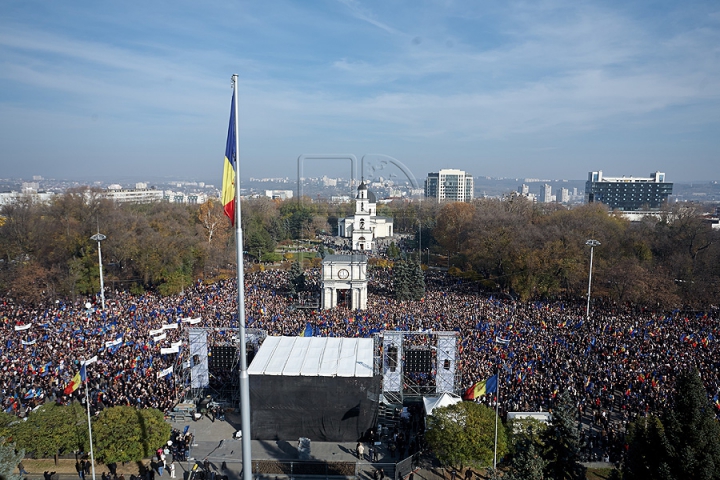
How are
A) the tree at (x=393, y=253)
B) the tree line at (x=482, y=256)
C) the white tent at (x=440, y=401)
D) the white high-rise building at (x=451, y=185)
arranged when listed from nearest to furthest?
the white tent at (x=440, y=401) → the tree line at (x=482, y=256) → the tree at (x=393, y=253) → the white high-rise building at (x=451, y=185)

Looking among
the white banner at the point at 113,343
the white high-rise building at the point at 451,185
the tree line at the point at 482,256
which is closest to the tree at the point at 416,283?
the tree line at the point at 482,256

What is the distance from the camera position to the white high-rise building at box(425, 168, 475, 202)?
127 meters

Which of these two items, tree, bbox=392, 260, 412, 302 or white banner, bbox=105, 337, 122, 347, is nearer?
white banner, bbox=105, 337, 122, 347

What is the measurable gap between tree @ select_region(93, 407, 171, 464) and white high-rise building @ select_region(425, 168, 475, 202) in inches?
4540

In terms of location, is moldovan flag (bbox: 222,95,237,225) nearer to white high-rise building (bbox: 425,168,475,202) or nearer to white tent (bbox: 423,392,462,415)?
white tent (bbox: 423,392,462,415)

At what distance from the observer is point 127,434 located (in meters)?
14.1

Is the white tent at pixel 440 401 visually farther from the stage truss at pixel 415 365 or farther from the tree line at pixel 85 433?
the tree line at pixel 85 433

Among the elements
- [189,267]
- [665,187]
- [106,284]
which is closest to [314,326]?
[189,267]

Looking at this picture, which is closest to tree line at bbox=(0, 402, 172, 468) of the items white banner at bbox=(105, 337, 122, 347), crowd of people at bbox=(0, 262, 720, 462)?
crowd of people at bbox=(0, 262, 720, 462)

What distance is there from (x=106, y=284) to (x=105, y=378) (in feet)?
60.1

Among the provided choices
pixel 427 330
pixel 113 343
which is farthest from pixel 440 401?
pixel 113 343

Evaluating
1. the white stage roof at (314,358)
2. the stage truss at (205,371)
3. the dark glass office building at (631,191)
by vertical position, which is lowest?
the stage truss at (205,371)

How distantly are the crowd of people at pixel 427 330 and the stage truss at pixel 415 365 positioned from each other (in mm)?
1155

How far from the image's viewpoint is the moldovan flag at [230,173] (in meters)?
7.30
